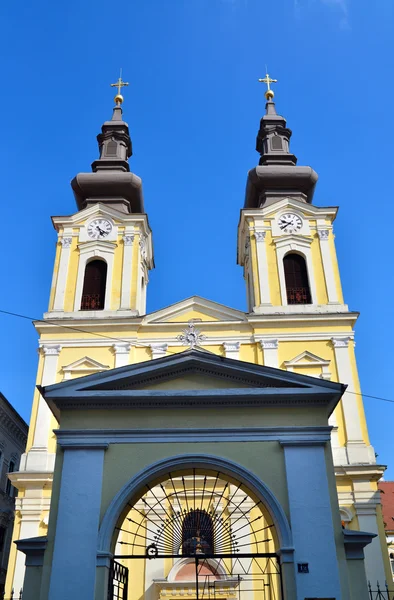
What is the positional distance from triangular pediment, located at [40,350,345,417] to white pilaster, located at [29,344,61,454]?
1007 cm

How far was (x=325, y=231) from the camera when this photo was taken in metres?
27.1

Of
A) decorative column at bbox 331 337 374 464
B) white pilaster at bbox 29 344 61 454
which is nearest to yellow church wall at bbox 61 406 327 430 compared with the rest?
decorative column at bbox 331 337 374 464

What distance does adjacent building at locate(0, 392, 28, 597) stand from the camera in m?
27.3

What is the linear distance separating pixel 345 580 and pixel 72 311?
1657 centimetres

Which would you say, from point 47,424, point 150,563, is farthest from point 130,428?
point 47,424

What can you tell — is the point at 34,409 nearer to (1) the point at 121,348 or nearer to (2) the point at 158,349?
(1) the point at 121,348

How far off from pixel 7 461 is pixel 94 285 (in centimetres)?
991

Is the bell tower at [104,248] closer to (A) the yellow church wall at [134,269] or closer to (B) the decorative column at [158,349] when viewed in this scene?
(A) the yellow church wall at [134,269]

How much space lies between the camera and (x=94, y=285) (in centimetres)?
2616

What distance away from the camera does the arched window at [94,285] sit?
25672 millimetres

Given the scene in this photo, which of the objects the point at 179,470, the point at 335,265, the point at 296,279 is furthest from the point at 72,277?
the point at 179,470

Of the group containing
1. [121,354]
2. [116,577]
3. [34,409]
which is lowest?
[116,577]

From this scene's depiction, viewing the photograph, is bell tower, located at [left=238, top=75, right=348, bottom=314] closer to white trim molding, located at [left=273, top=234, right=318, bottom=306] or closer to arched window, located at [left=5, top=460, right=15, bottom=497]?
white trim molding, located at [left=273, top=234, right=318, bottom=306]

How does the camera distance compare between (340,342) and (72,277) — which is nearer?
(340,342)
